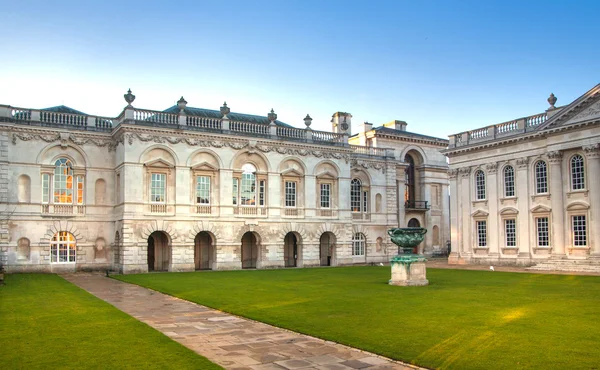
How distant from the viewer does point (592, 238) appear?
34.5 metres

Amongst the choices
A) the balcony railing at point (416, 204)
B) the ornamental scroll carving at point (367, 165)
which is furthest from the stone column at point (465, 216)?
the balcony railing at point (416, 204)

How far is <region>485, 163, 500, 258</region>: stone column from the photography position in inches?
1618

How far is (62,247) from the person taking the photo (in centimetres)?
3597

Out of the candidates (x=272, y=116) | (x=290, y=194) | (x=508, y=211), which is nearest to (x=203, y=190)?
(x=290, y=194)

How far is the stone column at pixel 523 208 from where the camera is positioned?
38.9 m

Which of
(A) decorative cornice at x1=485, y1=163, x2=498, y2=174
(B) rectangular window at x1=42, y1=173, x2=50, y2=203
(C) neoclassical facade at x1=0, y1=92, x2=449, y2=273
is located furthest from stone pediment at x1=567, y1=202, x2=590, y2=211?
(B) rectangular window at x1=42, y1=173, x2=50, y2=203

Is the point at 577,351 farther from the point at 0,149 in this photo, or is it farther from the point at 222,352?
the point at 0,149

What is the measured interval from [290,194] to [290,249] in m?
4.69

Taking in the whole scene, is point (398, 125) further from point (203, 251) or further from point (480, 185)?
point (203, 251)

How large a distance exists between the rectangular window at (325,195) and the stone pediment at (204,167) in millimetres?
9100

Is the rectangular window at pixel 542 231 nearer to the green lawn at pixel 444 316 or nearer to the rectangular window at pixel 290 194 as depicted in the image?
the green lawn at pixel 444 316

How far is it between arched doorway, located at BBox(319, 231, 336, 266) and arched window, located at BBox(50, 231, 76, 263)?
1834 cm

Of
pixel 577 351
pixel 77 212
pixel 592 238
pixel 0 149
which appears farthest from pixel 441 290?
pixel 0 149

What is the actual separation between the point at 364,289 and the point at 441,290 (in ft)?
9.45
